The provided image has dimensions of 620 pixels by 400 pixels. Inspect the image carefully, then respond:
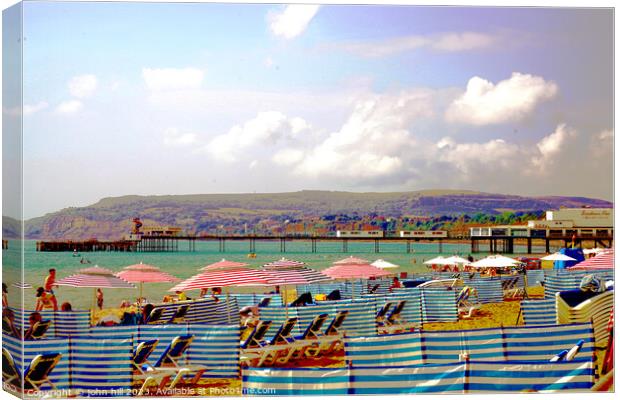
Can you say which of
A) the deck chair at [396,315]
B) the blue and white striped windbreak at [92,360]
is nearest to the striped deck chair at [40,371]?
the blue and white striped windbreak at [92,360]

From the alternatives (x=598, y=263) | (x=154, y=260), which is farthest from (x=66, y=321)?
(x=154, y=260)

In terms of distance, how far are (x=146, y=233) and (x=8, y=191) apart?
84.0m

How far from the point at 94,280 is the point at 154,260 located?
65.5 m

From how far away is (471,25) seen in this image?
1145 cm

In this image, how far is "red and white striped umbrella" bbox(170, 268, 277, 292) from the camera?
29.2 feet

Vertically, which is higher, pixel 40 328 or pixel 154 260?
pixel 40 328

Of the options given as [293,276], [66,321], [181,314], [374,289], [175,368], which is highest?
[293,276]

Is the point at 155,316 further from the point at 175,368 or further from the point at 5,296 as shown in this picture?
the point at 175,368

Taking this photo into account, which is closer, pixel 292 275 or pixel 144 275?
pixel 292 275

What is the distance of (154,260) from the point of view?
244ft

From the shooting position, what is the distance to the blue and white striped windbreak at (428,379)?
5719mm

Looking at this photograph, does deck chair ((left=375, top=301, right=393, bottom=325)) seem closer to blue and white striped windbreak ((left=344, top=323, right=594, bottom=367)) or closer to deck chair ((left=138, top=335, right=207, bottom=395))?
blue and white striped windbreak ((left=344, top=323, right=594, bottom=367))

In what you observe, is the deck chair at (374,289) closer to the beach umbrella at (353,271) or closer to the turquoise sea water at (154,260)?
the beach umbrella at (353,271)

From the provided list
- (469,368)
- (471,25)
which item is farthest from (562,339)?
(471,25)
